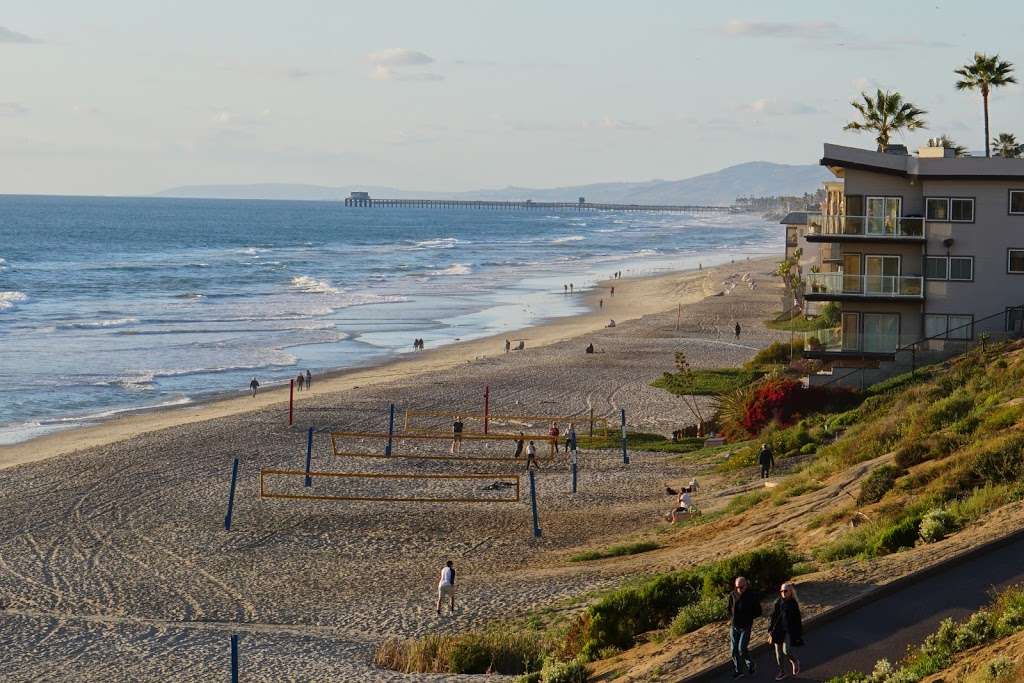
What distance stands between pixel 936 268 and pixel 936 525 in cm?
1888

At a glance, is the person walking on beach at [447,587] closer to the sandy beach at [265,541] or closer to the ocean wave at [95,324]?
the sandy beach at [265,541]

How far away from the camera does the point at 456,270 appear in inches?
4643

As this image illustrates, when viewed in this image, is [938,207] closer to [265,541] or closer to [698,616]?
[265,541]

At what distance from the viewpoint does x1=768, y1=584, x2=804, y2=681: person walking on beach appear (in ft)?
43.9

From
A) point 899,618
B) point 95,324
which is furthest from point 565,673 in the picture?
point 95,324

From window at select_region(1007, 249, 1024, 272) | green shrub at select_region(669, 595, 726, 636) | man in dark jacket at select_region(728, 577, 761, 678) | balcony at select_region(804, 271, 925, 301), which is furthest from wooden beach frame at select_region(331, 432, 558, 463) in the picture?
man in dark jacket at select_region(728, 577, 761, 678)

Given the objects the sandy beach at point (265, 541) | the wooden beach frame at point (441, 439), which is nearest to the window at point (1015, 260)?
the sandy beach at point (265, 541)

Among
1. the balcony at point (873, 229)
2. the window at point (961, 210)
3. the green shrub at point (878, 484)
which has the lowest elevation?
the green shrub at point (878, 484)

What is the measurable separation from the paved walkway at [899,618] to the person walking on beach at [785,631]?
138 millimetres

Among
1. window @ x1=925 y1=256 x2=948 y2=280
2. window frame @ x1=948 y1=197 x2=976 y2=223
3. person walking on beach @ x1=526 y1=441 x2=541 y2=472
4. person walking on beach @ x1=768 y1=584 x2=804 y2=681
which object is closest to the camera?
person walking on beach @ x1=768 y1=584 x2=804 y2=681

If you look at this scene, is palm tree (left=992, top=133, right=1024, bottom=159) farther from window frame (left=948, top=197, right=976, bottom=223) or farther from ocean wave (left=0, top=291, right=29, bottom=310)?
ocean wave (left=0, top=291, right=29, bottom=310)

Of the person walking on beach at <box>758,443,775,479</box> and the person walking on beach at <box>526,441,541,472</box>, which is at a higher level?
the person walking on beach at <box>758,443,775,479</box>

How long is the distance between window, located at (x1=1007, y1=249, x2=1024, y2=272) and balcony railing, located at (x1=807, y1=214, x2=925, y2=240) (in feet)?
7.22

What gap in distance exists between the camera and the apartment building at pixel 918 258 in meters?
34.2
